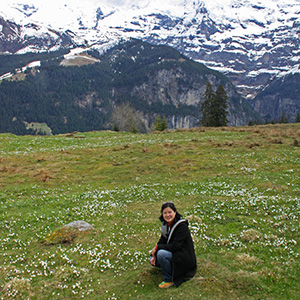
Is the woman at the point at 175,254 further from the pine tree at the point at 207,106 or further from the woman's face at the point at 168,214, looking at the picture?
the pine tree at the point at 207,106

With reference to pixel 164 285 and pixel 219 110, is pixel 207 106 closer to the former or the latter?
pixel 219 110

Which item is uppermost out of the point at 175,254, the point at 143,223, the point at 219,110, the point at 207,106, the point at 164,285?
the point at 207,106

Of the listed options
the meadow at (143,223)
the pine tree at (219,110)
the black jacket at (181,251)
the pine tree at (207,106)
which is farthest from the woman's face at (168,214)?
the pine tree at (207,106)

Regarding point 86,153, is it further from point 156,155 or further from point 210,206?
point 210,206

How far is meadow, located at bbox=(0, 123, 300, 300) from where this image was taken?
31.1ft

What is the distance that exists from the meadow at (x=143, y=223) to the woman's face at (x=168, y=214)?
2187mm

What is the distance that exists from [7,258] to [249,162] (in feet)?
74.5

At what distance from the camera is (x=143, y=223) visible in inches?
595

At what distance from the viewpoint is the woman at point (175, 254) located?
934 cm

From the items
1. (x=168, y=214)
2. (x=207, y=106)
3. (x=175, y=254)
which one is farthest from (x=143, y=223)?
(x=207, y=106)

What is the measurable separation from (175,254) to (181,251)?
0.75ft

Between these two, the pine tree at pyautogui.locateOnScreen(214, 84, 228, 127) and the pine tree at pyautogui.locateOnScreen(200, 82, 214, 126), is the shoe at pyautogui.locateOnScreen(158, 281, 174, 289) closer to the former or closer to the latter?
the pine tree at pyautogui.locateOnScreen(214, 84, 228, 127)

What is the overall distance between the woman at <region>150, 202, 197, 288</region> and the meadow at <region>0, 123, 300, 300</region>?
331 millimetres

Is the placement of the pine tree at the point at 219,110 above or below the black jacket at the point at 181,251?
above
